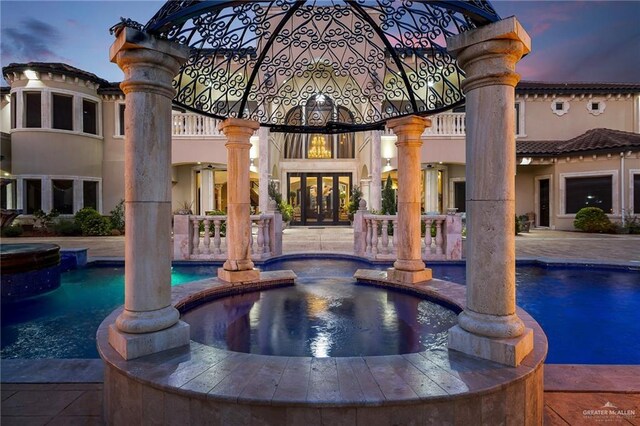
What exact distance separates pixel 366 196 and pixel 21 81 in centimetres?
1926

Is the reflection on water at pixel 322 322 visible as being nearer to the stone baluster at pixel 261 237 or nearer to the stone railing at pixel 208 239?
the stone baluster at pixel 261 237

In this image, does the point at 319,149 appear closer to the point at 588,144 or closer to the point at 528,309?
the point at 588,144

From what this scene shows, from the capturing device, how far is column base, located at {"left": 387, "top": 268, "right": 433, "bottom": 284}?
6035 millimetres

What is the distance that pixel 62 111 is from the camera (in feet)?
62.7

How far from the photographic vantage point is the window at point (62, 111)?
1889 centimetres

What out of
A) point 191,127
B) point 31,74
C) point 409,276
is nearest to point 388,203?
point 409,276

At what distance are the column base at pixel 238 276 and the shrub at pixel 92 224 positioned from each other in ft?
46.9

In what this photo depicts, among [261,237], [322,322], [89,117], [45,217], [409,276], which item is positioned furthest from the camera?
[89,117]

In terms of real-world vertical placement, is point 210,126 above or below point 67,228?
above

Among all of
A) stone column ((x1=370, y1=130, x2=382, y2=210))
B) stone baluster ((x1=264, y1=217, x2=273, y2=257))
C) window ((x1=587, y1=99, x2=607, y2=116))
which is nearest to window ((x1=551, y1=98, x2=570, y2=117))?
window ((x1=587, y1=99, x2=607, y2=116))

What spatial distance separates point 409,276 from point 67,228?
17.9 meters

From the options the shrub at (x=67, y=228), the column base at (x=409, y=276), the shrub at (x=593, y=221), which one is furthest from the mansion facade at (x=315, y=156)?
the column base at (x=409, y=276)

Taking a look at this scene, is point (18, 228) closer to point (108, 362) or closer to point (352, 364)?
point (108, 362)

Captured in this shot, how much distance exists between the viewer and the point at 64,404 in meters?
3.00
